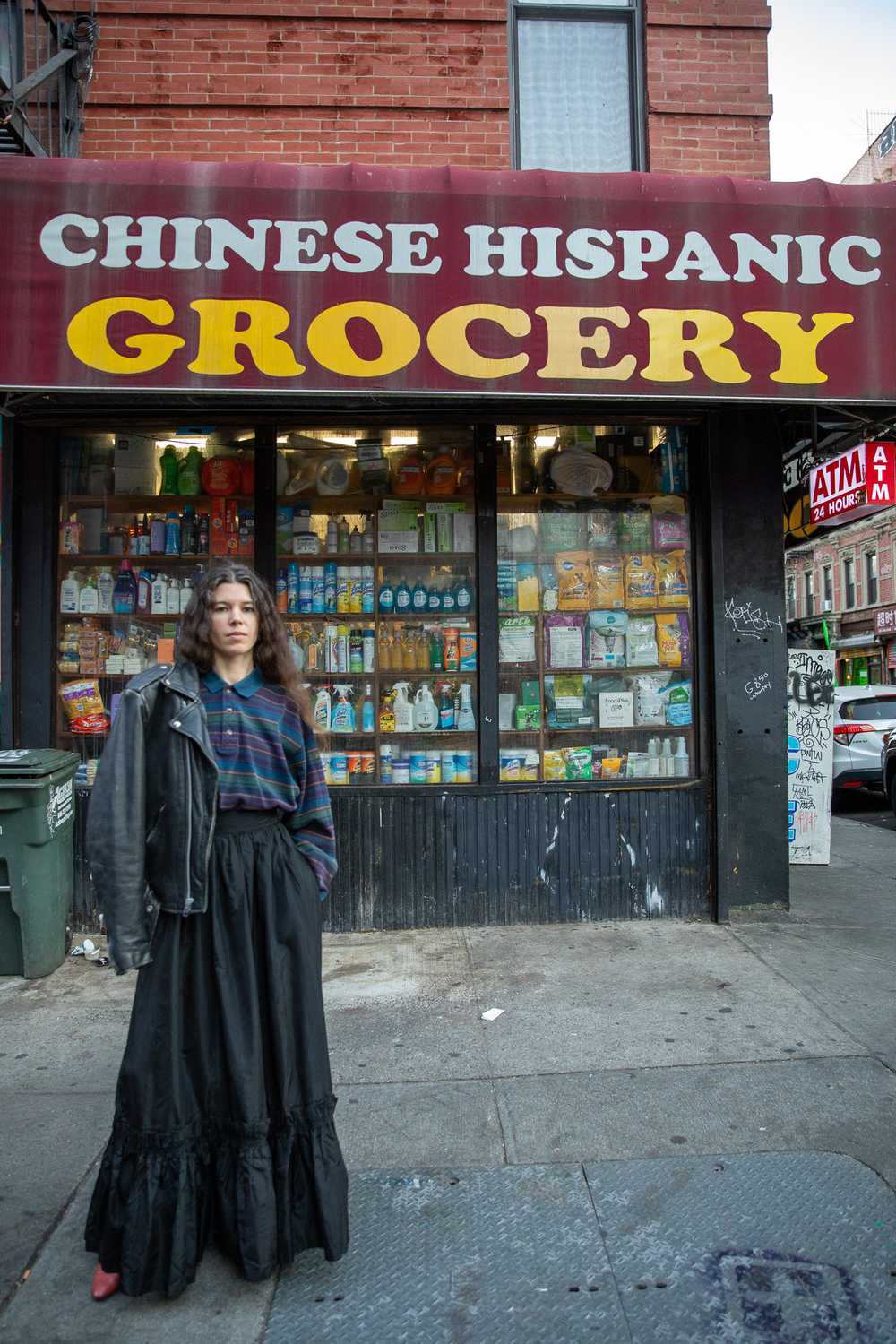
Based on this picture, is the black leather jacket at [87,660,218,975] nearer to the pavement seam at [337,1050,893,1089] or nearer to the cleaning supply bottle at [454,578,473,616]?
the pavement seam at [337,1050,893,1089]

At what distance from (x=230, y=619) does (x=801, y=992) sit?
3.73 metres

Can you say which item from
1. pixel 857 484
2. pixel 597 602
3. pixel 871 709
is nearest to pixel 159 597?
pixel 597 602

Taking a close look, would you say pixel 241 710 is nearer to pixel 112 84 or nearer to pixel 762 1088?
pixel 762 1088

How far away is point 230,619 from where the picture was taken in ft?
8.65

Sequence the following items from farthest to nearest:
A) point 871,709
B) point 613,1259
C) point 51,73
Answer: point 871,709, point 51,73, point 613,1259

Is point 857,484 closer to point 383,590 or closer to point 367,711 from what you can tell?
point 383,590

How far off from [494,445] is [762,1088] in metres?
4.16

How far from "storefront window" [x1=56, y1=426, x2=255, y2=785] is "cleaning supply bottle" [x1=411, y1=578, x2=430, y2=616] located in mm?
1144

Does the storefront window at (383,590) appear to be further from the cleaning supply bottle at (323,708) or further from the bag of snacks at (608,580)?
the bag of snacks at (608,580)

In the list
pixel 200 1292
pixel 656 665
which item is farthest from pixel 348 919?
pixel 200 1292

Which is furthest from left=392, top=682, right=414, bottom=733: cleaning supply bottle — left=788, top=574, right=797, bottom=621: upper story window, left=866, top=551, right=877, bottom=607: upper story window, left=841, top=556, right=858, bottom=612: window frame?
left=788, top=574, right=797, bottom=621: upper story window

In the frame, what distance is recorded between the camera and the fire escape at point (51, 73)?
551cm

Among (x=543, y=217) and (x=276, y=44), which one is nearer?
(x=543, y=217)

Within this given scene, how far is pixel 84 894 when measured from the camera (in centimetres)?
566
